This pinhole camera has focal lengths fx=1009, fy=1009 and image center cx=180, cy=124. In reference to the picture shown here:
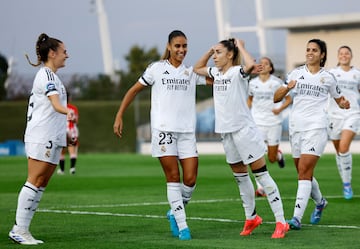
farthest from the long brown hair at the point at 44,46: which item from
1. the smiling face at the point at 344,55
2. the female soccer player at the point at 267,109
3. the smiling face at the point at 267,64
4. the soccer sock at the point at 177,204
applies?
the female soccer player at the point at 267,109

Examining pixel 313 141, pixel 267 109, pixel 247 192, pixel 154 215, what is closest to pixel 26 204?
pixel 247 192

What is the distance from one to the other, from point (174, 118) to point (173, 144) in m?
0.31

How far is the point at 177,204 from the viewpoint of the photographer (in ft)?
38.9

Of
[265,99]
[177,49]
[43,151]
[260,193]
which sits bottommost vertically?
[260,193]

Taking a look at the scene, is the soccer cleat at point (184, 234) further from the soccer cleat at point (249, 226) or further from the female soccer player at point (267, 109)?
the female soccer player at point (267, 109)

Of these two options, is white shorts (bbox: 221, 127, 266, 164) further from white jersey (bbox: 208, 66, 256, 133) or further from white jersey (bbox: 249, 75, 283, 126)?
white jersey (bbox: 249, 75, 283, 126)

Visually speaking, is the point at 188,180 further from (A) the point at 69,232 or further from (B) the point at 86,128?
(B) the point at 86,128

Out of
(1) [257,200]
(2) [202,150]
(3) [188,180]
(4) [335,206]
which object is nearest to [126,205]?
(1) [257,200]

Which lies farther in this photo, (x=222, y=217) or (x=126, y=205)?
(x=126, y=205)

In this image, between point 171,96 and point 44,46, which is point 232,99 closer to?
point 171,96

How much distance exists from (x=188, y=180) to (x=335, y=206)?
411 centimetres

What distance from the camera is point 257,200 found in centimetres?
1675

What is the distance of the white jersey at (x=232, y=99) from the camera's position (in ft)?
38.7

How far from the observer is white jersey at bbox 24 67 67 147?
38.2 feet
